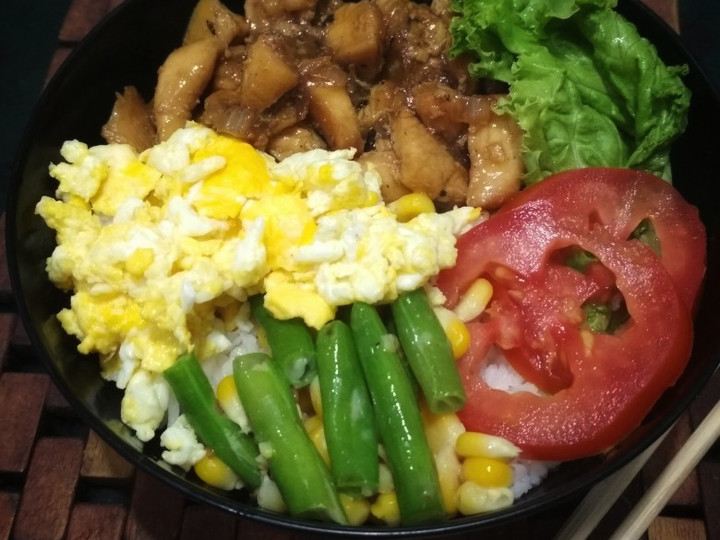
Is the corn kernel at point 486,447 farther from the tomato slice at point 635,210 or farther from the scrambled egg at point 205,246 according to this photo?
the tomato slice at point 635,210

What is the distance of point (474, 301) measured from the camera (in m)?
2.12

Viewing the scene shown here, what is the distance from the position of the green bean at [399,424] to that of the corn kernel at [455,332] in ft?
0.51

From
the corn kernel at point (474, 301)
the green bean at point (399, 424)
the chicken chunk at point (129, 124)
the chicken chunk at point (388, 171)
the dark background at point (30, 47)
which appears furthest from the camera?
the dark background at point (30, 47)

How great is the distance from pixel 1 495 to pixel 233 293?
3.37 feet

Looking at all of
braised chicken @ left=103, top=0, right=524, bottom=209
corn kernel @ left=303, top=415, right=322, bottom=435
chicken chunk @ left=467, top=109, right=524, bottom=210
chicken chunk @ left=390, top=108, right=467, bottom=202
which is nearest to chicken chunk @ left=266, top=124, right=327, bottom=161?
braised chicken @ left=103, top=0, right=524, bottom=209

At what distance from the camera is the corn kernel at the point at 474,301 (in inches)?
83.1

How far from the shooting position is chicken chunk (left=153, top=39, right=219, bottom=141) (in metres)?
2.48

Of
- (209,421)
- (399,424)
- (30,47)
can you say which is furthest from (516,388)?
(30,47)

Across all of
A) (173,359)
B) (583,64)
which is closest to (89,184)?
(173,359)

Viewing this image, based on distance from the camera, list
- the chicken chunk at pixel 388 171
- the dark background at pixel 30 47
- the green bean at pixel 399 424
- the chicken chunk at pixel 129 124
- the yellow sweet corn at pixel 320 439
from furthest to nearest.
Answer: the dark background at pixel 30 47 → the chicken chunk at pixel 129 124 → the chicken chunk at pixel 388 171 → the yellow sweet corn at pixel 320 439 → the green bean at pixel 399 424

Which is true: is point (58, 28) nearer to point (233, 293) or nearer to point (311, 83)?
point (311, 83)

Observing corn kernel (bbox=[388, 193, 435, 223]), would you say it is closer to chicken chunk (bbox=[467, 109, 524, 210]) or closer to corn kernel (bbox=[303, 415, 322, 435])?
chicken chunk (bbox=[467, 109, 524, 210])

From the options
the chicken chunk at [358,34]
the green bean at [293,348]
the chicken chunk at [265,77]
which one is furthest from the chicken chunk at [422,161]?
the green bean at [293,348]

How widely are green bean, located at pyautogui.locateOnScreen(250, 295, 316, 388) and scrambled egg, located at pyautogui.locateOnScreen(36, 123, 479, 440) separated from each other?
42 millimetres
